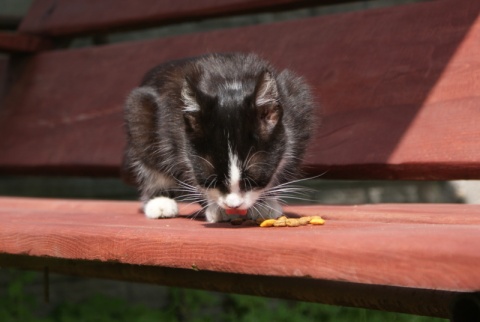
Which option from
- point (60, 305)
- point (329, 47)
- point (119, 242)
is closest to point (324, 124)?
point (329, 47)

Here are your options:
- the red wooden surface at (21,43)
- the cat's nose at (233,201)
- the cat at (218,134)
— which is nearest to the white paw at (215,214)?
the cat at (218,134)

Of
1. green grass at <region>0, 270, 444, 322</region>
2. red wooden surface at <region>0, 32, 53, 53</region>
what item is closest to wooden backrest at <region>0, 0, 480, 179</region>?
red wooden surface at <region>0, 32, 53, 53</region>

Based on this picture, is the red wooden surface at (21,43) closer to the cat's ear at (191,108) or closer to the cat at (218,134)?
the cat at (218,134)

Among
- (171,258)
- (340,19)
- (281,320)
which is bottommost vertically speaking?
(281,320)

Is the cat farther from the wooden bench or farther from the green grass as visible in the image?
the green grass

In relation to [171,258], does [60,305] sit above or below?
below

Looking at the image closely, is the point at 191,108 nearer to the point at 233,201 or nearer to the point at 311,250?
the point at 233,201

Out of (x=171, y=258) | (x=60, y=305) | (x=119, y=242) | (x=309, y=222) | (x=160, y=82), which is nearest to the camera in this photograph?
(x=171, y=258)

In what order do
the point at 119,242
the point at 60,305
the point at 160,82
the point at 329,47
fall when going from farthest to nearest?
the point at 60,305 → the point at 329,47 → the point at 160,82 → the point at 119,242

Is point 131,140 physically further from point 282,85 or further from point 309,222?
point 309,222
